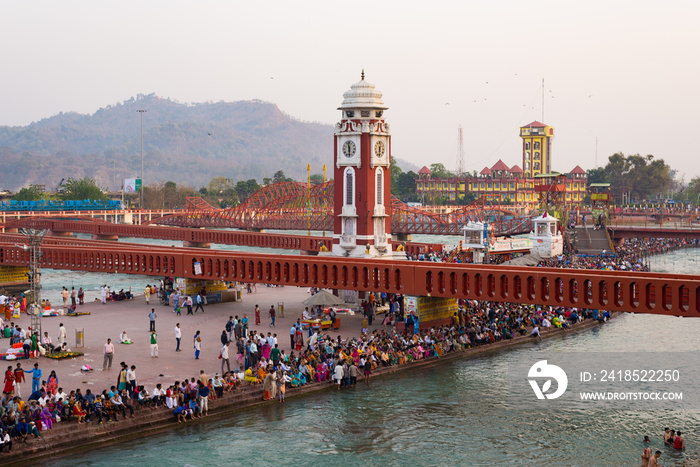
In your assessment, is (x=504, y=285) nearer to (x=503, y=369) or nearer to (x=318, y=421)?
(x=503, y=369)

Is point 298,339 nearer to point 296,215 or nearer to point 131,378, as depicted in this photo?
point 131,378

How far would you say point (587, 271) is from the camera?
39.3 m

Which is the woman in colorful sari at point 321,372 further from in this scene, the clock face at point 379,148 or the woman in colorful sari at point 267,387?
the clock face at point 379,148

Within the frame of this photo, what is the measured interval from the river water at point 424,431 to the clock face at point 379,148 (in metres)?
22.1

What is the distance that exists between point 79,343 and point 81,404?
11021 millimetres

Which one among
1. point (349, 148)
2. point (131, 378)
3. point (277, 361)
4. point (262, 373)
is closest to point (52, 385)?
point (131, 378)

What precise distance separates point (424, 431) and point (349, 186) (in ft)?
98.0

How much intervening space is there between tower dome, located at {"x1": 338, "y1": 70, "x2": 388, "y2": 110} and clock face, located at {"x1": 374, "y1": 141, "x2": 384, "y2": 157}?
250 centimetres

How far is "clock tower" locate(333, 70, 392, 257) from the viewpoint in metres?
58.3

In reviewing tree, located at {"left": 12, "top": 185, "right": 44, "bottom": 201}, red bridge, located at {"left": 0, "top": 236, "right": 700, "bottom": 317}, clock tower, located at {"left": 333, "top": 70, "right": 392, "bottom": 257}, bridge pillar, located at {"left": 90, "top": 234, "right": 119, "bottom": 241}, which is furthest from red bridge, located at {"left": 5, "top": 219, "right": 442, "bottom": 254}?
tree, located at {"left": 12, "top": 185, "right": 44, "bottom": 201}

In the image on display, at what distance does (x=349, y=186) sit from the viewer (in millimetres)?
59594

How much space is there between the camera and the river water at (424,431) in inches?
1127

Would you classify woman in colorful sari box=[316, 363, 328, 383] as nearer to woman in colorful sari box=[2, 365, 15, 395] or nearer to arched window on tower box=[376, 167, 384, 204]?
woman in colorful sari box=[2, 365, 15, 395]

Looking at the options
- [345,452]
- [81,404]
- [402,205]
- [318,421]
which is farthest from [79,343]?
[402,205]
